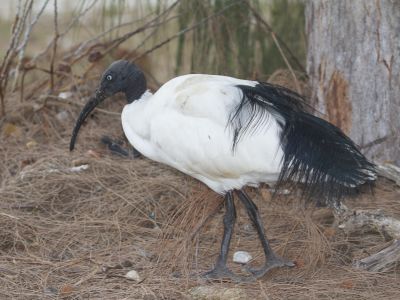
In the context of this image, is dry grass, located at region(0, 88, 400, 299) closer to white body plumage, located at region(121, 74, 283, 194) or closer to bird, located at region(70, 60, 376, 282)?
bird, located at region(70, 60, 376, 282)

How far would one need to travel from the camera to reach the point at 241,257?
13.6 ft

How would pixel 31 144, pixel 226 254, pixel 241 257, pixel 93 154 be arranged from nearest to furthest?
pixel 226 254 → pixel 241 257 → pixel 93 154 → pixel 31 144

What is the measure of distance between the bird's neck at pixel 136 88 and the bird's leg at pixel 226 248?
64 centimetres

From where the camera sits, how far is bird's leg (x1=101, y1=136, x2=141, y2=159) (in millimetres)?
5266

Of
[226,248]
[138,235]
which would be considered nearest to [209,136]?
[226,248]

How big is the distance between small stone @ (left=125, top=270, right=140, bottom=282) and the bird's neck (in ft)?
2.70

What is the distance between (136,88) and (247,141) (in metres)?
0.71

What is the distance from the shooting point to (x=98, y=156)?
5.20 m

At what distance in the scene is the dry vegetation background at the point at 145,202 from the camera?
3.79 m

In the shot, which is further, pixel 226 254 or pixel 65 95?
pixel 65 95

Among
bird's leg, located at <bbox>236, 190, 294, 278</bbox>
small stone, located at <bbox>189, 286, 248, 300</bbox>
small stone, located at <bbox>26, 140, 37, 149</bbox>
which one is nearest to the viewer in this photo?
small stone, located at <bbox>189, 286, 248, 300</bbox>

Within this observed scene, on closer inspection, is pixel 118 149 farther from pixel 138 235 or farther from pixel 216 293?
pixel 216 293

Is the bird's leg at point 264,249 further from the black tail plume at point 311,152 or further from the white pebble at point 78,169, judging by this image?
the white pebble at point 78,169

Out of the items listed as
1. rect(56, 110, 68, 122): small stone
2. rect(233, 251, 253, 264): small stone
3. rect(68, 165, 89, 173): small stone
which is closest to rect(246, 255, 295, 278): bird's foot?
rect(233, 251, 253, 264): small stone
